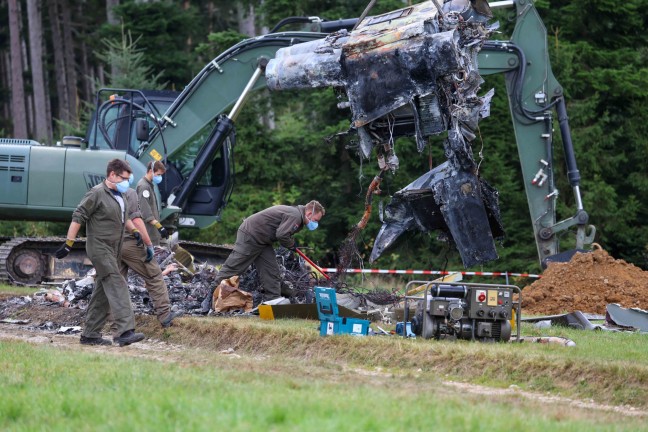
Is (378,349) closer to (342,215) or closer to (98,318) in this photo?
(98,318)

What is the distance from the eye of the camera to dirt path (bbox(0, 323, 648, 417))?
1001cm

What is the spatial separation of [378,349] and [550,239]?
303 inches

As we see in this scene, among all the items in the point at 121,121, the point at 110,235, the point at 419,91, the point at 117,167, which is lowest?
the point at 110,235

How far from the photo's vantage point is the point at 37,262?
70.7 ft

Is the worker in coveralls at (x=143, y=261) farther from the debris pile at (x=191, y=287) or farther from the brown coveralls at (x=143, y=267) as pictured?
the debris pile at (x=191, y=287)

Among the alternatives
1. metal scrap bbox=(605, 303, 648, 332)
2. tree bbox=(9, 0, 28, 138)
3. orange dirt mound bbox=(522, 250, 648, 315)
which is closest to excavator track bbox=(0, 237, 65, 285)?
orange dirt mound bbox=(522, 250, 648, 315)

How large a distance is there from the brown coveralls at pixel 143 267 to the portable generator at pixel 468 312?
3709mm

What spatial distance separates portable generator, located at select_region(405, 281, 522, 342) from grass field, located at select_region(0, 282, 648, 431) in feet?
1.06

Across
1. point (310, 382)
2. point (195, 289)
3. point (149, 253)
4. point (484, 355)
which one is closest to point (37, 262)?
point (195, 289)

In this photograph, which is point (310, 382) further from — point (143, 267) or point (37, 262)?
point (37, 262)

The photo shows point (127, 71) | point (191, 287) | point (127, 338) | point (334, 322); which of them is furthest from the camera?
point (127, 71)

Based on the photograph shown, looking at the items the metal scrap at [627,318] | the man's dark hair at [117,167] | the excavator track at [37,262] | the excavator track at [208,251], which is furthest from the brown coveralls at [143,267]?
the excavator track at [208,251]

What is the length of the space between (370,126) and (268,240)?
2353 millimetres

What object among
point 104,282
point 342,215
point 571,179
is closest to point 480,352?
point 104,282
